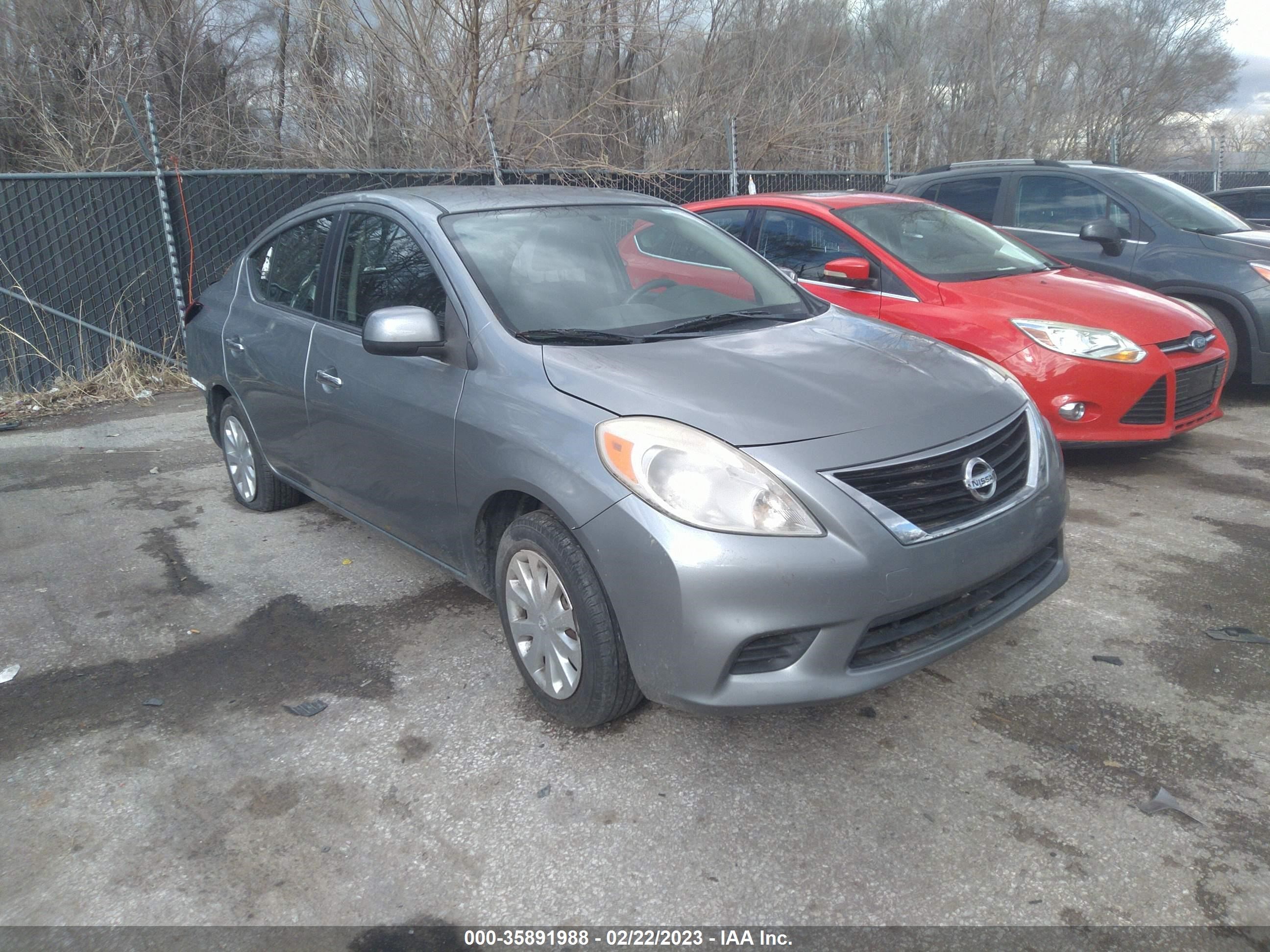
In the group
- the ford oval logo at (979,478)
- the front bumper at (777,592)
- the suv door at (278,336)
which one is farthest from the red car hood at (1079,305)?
the suv door at (278,336)

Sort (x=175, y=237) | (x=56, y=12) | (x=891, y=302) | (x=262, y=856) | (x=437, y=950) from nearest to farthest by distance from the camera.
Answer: (x=437, y=950) < (x=262, y=856) < (x=891, y=302) < (x=175, y=237) < (x=56, y=12)

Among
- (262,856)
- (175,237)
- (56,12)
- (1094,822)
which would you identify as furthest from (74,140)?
(1094,822)

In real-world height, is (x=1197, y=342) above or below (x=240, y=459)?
above

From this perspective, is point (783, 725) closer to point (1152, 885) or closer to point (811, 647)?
point (811, 647)

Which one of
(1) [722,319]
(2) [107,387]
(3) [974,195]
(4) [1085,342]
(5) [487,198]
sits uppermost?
(5) [487,198]

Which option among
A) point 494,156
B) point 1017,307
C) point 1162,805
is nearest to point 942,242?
point 1017,307

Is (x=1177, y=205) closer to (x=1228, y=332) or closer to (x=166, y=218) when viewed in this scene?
(x=1228, y=332)

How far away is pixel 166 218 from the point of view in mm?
8391

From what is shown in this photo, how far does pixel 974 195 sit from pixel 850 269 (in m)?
2.98

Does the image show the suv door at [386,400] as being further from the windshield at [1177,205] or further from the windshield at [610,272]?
the windshield at [1177,205]

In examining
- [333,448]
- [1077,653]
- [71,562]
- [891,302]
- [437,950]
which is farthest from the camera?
[891,302]

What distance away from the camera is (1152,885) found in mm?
2273

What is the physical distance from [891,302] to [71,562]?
4453 millimetres

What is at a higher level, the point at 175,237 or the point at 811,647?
the point at 175,237
